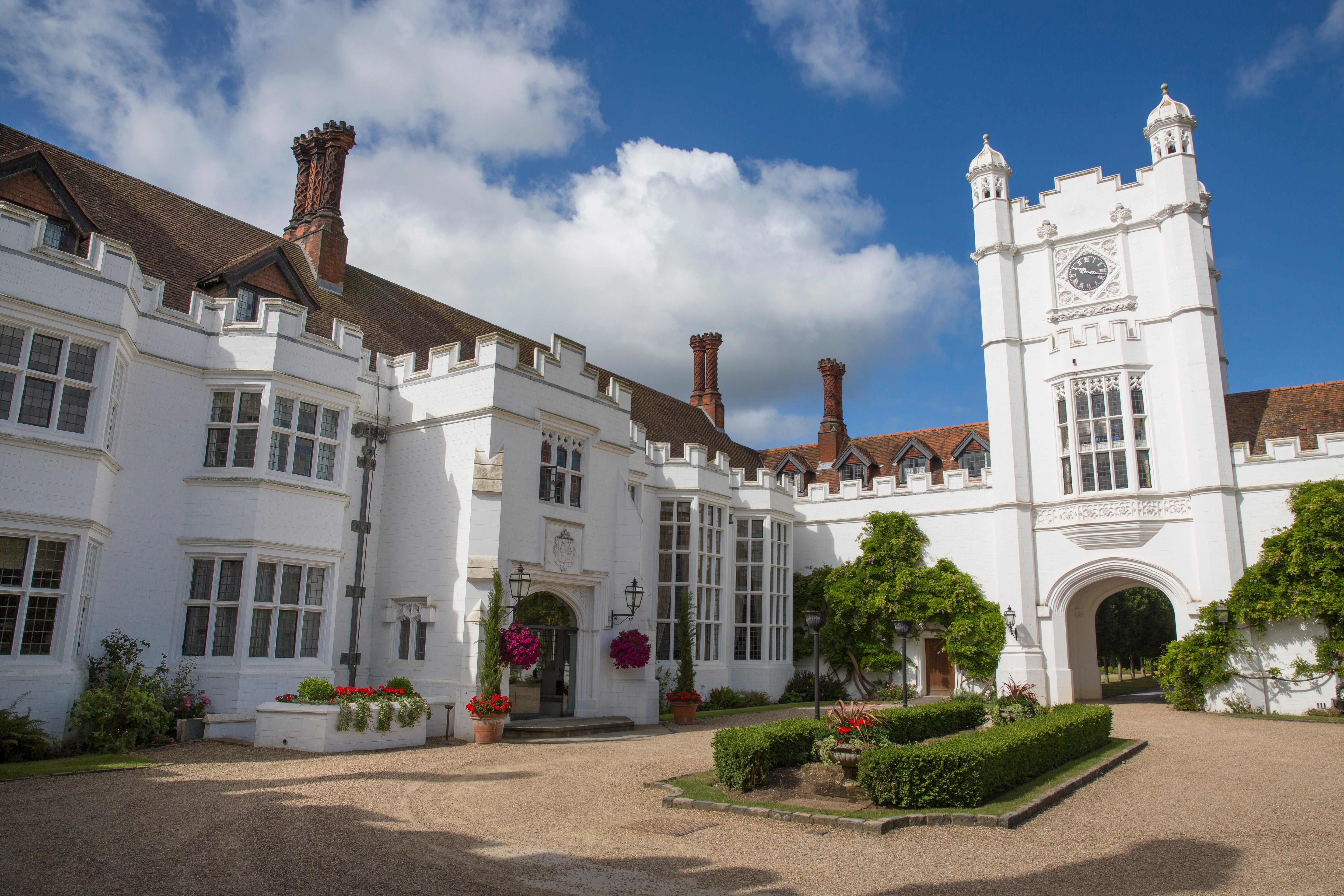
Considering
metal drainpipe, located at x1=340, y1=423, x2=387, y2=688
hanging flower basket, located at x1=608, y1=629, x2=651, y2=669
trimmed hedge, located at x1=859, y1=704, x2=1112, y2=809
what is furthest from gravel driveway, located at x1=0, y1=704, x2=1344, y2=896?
hanging flower basket, located at x1=608, y1=629, x2=651, y2=669

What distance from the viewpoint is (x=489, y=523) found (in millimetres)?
16469

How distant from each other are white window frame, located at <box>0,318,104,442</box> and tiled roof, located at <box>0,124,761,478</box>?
9.48 ft

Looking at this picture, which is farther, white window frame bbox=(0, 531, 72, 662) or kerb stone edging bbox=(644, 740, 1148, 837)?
white window frame bbox=(0, 531, 72, 662)

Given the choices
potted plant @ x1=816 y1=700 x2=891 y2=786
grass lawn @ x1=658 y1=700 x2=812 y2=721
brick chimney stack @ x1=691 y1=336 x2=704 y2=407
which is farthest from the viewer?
brick chimney stack @ x1=691 y1=336 x2=704 y2=407

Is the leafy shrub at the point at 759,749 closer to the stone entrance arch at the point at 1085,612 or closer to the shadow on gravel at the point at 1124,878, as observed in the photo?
the shadow on gravel at the point at 1124,878

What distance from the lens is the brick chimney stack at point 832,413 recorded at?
1395 inches

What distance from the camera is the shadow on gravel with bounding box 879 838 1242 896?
6586mm

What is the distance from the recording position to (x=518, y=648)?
51.6 ft

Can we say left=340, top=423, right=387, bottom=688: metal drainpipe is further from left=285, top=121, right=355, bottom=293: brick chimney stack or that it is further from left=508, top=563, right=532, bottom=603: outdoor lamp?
left=285, top=121, right=355, bottom=293: brick chimney stack

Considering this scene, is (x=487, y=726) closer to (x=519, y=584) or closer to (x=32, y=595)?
(x=519, y=584)

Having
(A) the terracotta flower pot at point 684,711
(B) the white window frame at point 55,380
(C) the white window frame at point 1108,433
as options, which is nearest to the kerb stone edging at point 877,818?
(A) the terracotta flower pot at point 684,711

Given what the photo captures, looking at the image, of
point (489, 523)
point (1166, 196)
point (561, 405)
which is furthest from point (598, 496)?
point (1166, 196)

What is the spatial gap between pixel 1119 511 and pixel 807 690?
10.6 m

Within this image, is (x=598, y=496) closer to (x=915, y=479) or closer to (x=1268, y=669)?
(x=915, y=479)
